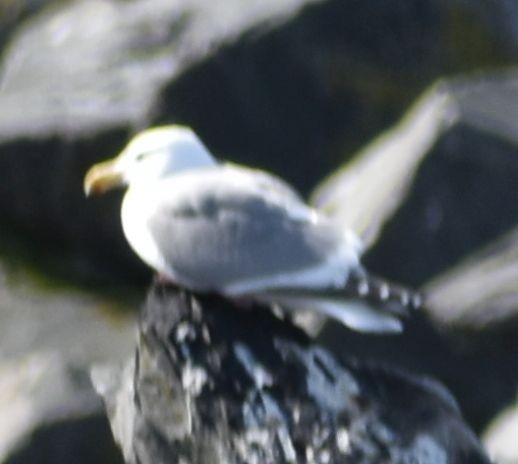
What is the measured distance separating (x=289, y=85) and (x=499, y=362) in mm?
2177

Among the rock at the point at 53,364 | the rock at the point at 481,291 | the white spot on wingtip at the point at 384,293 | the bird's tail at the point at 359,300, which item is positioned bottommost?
the rock at the point at 53,364

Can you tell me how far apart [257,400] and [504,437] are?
1520mm

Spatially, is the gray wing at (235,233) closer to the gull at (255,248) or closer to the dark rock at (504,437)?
the gull at (255,248)

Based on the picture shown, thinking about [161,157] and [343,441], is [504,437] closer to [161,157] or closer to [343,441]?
[343,441]

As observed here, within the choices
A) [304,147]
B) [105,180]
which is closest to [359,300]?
[105,180]

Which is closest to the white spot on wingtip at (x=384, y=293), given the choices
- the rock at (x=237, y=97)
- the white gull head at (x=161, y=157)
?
the white gull head at (x=161, y=157)

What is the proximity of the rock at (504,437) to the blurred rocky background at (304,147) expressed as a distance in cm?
3

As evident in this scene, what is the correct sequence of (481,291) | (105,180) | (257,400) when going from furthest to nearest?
(481,291) → (105,180) → (257,400)

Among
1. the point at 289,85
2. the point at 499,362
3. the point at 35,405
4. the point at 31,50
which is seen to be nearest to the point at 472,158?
the point at 499,362

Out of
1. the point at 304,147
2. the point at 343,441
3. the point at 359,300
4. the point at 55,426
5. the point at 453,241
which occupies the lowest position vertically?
the point at 304,147

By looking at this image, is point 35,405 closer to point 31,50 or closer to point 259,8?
point 259,8

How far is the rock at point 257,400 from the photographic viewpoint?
4.80 meters

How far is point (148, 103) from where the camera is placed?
7891mm

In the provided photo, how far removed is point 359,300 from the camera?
469 centimetres
